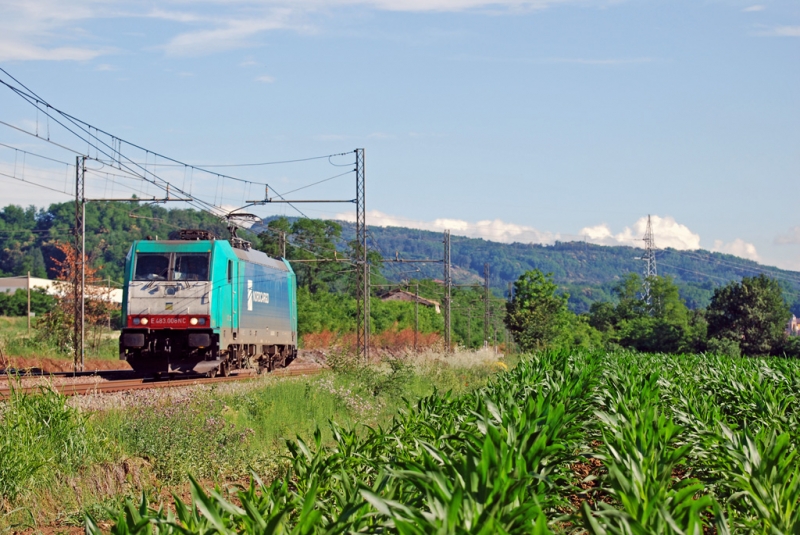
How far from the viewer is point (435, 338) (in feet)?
219

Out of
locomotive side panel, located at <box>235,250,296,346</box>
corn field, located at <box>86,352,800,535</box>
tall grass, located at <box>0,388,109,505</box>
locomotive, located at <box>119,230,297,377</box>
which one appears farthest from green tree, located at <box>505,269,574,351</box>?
corn field, located at <box>86,352,800,535</box>

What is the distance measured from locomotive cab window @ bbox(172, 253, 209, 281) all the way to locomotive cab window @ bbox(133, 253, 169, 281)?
31 cm

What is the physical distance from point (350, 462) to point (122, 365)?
32.1m

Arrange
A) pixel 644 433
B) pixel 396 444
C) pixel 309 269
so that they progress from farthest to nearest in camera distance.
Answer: pixel 309 269 < pixel 396 444 < pixel 644 433

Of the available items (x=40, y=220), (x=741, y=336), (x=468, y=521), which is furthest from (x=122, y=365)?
(x=40, y=220)

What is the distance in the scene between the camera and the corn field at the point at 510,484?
14.6ft

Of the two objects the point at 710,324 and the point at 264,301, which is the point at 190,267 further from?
the point at 710,324

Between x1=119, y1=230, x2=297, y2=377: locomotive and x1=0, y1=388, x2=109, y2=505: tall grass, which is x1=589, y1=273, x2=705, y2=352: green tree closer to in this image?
x1=119, y1=230, x2=297, y2=377: locomotive

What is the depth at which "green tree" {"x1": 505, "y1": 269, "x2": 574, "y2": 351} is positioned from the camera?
2803 inches

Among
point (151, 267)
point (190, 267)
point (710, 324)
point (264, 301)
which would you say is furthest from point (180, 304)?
point (710, 324)

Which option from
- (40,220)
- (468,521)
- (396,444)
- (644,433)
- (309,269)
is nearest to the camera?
(468,521)

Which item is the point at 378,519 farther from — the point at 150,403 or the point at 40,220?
the point at 40,220

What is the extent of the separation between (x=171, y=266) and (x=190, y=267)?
1.77 feet

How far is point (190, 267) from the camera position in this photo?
25.1 meters
